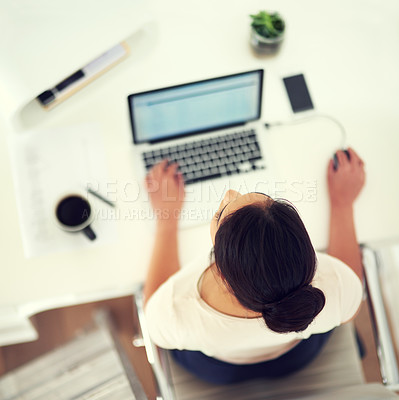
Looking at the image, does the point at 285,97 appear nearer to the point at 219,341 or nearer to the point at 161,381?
the point at 219,341

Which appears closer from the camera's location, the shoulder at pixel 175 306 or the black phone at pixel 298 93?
the shoulder at pixel 175 306

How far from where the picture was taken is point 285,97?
41.2 inches

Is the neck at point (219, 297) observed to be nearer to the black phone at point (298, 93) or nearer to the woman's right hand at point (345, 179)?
the woman's right hand at point (345, 179)

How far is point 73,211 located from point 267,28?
2.18ft

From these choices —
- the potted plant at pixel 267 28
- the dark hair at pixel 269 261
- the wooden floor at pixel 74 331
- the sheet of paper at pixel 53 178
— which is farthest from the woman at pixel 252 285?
the wooden floor at pixel 74 331

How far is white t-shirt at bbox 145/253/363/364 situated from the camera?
30.5 inches

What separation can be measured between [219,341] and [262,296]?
21 centimetres

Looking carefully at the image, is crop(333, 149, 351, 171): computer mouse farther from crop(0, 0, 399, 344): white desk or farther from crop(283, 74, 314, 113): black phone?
crop(283, 74, 314, 113): black phone

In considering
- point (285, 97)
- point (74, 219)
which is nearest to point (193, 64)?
point (285, 97)

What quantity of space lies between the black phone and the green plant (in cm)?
12

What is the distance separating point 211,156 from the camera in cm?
100

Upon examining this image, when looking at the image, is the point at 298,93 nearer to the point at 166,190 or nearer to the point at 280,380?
the point at 166,190

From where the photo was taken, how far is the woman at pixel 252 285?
0.63 metres

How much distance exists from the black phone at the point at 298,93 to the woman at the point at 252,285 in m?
0.16
